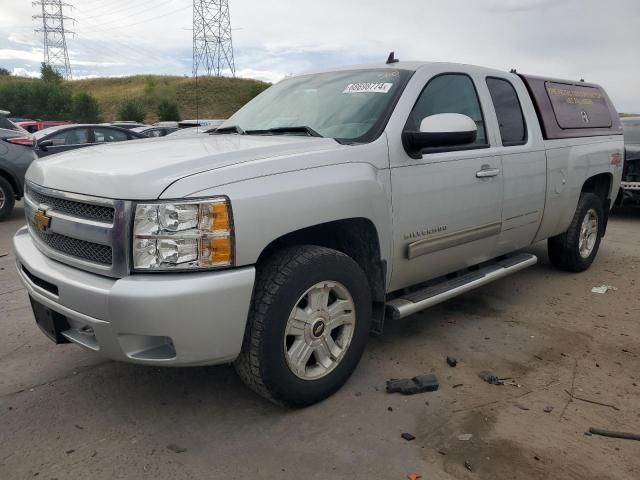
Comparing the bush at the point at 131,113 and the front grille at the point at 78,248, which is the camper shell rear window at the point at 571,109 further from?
the bush at the point at 131,113

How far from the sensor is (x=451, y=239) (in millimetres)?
3574

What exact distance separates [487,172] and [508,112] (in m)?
0.78

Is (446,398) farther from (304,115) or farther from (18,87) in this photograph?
(18,87)

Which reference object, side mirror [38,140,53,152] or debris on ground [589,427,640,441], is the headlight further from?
side mirror [38,140,53,152]

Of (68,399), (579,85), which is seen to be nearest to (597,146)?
(579,85)

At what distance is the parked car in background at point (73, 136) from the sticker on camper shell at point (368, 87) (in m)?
8.24

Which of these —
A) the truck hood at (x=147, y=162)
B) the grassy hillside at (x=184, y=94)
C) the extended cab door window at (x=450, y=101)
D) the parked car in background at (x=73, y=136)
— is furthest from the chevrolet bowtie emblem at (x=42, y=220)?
the grassy hillside at (x=184, y=94)

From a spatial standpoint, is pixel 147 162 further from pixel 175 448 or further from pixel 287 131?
pixel 175 448

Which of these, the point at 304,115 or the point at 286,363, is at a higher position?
the point at 304,115

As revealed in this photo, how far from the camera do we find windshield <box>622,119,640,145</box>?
936cm

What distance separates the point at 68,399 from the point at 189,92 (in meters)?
61.9

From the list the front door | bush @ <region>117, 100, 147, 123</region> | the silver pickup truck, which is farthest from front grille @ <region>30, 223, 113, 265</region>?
bush @ <region>117, 100, 147, 123</region>

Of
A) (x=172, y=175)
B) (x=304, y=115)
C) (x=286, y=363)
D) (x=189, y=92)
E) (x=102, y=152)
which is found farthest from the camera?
(x=189, y=92)

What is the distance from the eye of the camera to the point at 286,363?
8.89 feet
